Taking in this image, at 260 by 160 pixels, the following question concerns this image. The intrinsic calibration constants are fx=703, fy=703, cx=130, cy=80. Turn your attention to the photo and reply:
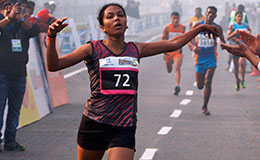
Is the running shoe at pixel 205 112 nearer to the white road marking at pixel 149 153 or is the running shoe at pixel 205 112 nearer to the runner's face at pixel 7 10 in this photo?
the white road marking at pixel 149 153

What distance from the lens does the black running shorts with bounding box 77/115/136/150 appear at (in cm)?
596

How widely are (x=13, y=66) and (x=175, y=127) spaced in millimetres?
3291

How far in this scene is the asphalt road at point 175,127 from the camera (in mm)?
9461

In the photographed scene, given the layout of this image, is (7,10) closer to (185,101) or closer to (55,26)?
(55,26)

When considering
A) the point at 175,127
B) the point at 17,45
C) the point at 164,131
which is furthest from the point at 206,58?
the point at 17,45

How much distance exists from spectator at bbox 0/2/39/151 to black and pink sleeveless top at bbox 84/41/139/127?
3628mm

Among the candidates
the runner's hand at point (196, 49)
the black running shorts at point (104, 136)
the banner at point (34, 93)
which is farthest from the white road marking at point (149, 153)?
the runner's hand at point (196, 49)

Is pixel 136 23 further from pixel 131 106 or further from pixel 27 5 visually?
pixel 131 106

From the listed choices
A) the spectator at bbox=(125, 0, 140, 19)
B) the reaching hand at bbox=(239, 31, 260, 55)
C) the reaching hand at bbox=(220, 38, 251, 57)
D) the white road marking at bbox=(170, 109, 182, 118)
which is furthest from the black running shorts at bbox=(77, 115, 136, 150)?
the spectator at bbox=(125, 0, 140, 19)

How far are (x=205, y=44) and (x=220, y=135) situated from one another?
11.2 feet

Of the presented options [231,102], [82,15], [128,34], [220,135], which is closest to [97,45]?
[220,135]

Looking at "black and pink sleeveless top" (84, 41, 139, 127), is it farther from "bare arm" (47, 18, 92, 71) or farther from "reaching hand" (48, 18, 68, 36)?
"reaching hand" (48, 18, 68, 36)

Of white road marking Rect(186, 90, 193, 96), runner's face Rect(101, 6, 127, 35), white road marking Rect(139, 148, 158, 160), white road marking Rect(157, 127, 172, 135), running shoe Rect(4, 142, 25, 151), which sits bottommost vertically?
white road marking Rect(186, 90, 193, 96)

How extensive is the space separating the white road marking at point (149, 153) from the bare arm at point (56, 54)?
3.29 meters
